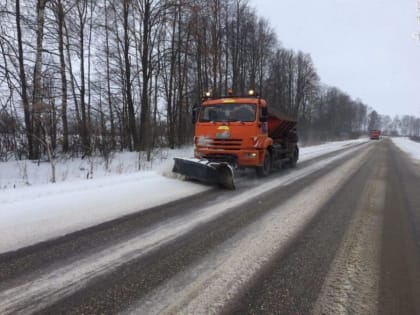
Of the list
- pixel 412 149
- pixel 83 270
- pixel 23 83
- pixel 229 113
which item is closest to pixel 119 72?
pixel 23 83

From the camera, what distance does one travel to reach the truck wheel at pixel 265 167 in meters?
10.3

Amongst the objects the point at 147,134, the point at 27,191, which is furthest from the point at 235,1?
the point at 27,191

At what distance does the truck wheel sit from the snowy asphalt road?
4.20 metres

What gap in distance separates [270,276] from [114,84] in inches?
889

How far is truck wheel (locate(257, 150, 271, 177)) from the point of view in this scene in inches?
405

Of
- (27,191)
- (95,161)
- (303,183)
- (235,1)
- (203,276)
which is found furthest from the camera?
(235,1)

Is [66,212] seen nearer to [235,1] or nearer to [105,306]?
[105,306]

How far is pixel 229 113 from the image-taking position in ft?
32.8

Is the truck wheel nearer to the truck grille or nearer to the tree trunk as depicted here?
the truck grille

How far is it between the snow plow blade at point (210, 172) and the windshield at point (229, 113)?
206 cm

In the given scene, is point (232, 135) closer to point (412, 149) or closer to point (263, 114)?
point (263, 114)

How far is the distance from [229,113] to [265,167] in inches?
92.1

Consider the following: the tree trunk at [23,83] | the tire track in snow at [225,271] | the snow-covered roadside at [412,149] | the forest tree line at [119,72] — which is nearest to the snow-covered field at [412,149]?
the snow-covered roadside at [412,149]

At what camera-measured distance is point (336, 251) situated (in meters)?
3.95
